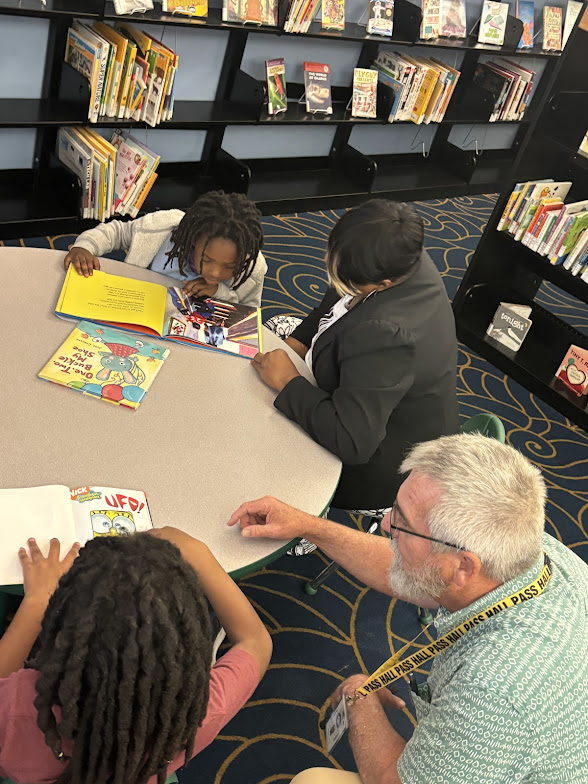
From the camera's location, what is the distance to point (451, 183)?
5449 mm

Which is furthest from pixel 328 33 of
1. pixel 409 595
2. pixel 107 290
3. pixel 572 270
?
pixel 409 595

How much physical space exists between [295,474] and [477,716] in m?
0.69

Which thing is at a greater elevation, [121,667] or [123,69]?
[123,69]

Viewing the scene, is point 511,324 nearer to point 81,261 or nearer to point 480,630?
point 81,261

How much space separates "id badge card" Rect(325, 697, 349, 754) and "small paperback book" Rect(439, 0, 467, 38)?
437cm

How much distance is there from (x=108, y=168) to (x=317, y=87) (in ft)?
5.17

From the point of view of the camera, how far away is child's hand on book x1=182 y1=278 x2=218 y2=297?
7.32ft

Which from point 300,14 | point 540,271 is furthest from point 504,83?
point 540,271

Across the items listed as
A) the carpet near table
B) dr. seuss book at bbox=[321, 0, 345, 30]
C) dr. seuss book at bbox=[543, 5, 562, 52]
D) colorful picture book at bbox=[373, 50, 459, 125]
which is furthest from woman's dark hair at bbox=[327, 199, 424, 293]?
dr. seuss book at bbox=[543, 5, 562, 52]

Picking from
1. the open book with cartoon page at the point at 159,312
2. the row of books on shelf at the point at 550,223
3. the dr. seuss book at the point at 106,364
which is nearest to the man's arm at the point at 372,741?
the dr. seuss book at the point at 106,364

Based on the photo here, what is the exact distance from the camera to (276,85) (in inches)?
167

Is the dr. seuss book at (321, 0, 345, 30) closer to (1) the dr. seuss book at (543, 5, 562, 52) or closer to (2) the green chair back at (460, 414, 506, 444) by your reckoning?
(1) the dr. seuss book at (543, 5, 562, 52)

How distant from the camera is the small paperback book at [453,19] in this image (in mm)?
4688

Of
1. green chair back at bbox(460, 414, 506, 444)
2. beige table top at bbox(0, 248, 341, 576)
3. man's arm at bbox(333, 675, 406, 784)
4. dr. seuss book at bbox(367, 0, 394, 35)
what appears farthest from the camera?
dr. seuss book at bbox(367, 0, 394, 35)
